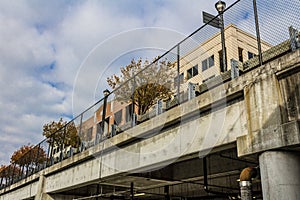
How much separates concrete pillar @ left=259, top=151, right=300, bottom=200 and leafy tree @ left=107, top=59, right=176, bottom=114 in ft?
18.4

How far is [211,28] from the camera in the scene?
8.94 meters

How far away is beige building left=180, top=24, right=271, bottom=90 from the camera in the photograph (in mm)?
8438

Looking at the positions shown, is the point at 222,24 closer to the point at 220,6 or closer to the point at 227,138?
the point at 220,6

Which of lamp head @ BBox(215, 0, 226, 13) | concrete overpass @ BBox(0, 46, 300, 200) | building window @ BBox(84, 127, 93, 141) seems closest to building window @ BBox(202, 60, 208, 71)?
lamp head @ BBox(215, 0, 226, 13)

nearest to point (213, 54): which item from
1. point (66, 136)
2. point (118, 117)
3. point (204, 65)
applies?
point (204, 65)

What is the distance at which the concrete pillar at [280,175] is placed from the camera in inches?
223

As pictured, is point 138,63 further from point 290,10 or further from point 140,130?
point 290,10

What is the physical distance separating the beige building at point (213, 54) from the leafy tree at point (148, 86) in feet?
2.92

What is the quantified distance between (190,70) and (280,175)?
5008 millimetres

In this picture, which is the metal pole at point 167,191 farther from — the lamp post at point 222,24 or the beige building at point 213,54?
the lamp post at point 222,24

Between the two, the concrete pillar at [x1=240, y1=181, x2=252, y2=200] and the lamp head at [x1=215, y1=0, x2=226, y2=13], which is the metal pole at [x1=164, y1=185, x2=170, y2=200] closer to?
the concrete pillar at [x1=240, y1=181, x2=252, y2=200]

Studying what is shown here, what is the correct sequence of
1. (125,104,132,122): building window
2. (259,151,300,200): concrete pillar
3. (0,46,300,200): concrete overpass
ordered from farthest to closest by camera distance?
(125,104,132,122): building window, (0,46,300,200): concrete overpass, (259,151,300,200): concrete pillar

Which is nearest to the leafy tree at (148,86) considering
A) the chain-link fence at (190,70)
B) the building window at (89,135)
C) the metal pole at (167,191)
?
the chain-link fence at (190,70)

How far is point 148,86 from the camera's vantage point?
14.3m
